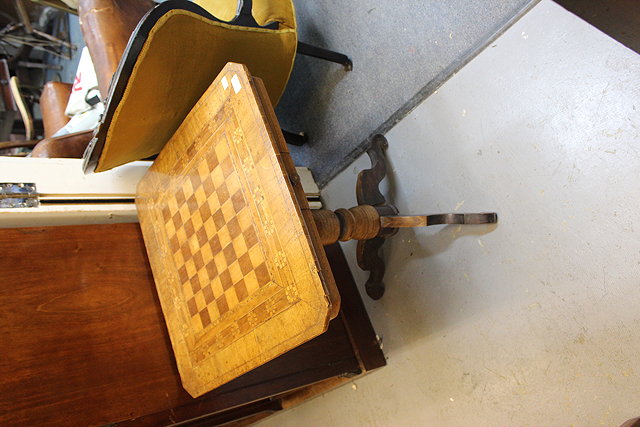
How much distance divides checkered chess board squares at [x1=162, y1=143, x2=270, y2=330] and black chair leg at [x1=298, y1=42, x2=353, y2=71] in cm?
73

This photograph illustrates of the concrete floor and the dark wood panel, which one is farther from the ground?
the dark wood panel

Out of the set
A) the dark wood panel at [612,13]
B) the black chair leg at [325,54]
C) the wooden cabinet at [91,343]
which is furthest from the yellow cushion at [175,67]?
the dark wood panel at [612,13]

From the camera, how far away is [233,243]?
117cm

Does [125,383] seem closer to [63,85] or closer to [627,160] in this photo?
[627,160]

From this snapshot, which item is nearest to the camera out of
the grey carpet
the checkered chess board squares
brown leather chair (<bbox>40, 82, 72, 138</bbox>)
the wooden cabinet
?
the checkered chess board squares

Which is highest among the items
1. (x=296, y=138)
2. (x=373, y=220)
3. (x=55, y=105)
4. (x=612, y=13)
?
(x=612, y=13)

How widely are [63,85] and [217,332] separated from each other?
1.78 m

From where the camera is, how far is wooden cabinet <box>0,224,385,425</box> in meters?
1.24

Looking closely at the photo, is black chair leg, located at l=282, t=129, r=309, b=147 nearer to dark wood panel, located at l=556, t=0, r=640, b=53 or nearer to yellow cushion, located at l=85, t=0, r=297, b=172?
yellow cushion, located at l=85, t=0, r=297, b=172

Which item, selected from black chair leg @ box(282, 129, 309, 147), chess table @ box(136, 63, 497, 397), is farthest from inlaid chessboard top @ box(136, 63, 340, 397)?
black chair leg @ box(282, 129, 309, 147)

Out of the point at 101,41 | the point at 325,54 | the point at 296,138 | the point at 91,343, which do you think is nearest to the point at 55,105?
the point at 101,41

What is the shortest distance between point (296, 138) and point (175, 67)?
0.86 m

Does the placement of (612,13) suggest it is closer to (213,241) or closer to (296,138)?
(213,241)

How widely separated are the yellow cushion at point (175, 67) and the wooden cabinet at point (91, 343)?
27cm
